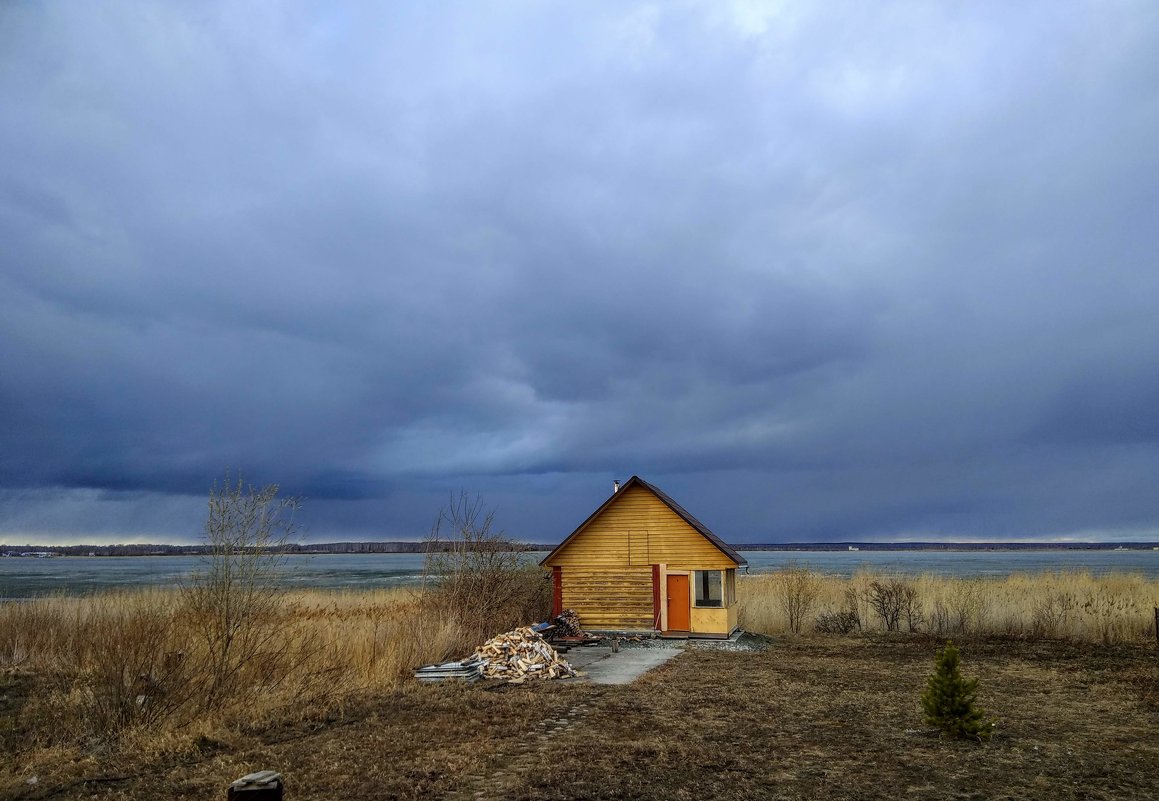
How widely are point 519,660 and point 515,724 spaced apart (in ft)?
16.6

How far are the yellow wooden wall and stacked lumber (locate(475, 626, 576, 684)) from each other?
7030 millimetres

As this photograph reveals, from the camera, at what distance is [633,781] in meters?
9.03

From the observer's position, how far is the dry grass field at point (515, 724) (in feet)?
29.6

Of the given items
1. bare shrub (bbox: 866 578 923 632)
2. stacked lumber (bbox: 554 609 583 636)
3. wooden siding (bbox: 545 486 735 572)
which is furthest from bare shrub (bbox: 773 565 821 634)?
stacked lumber (bbox: 554 609 583 636)

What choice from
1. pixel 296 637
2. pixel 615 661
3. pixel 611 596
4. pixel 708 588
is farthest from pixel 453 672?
pixel 708 588

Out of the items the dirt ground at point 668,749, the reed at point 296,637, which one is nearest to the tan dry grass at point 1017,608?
the reed at point 296,637

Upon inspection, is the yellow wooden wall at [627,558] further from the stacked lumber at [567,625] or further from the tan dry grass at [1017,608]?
the tan dry grass at [1017,608]

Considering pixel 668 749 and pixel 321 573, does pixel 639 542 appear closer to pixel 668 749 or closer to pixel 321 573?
pixel 668 749

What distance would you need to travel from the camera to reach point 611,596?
985 inches

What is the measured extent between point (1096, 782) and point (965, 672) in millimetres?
9773

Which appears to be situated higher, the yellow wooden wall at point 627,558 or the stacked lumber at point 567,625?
the yellow wooden wall at point 627,558

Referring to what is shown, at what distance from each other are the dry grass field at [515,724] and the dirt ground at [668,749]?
0.16 feet

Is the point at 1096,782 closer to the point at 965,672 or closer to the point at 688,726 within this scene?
the point at 688,726

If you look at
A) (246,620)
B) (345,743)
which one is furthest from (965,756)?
(246,620)
